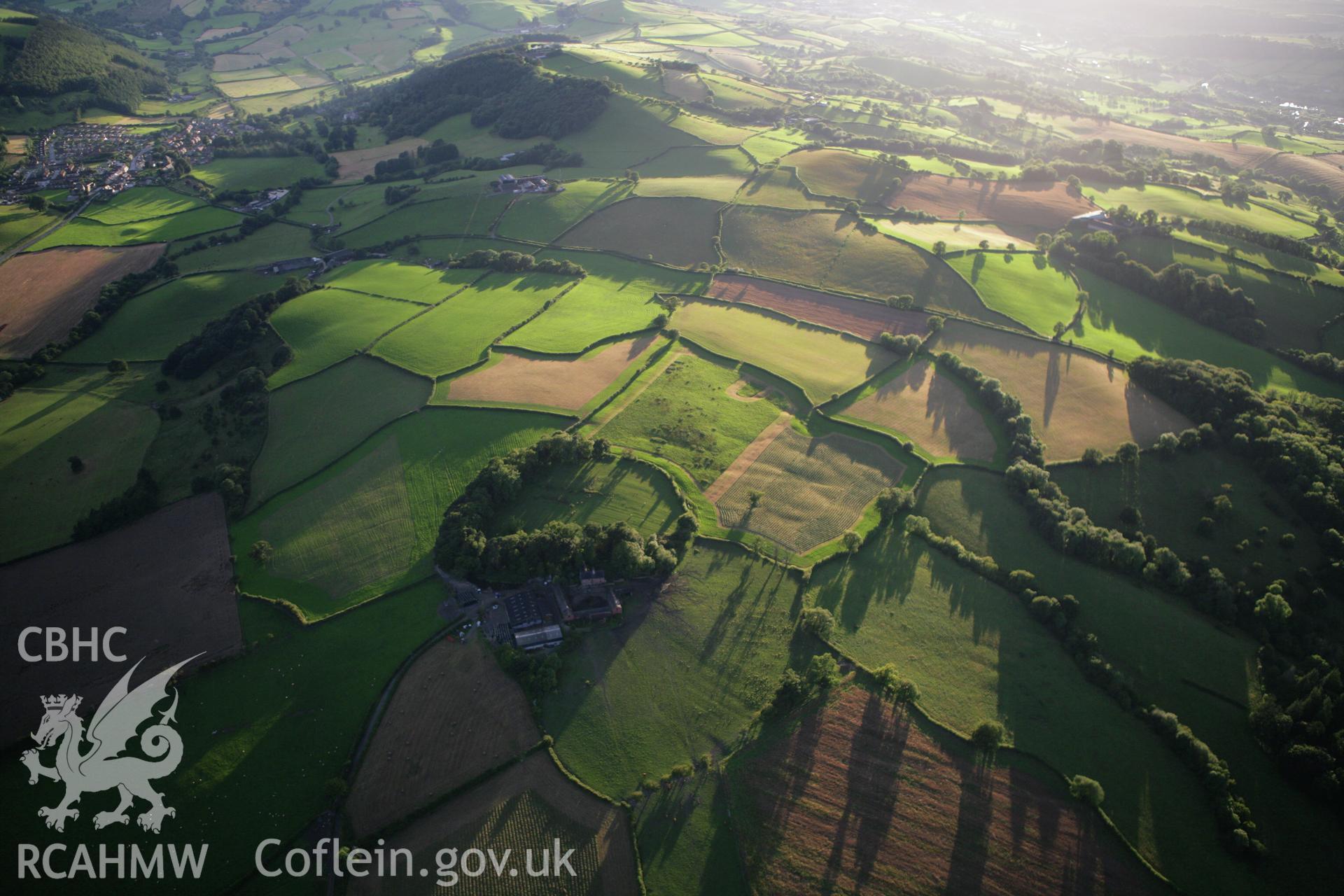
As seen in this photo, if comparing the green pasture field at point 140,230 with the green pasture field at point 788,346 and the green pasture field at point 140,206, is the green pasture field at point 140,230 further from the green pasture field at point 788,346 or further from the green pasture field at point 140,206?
the green pasture field at point 788,346

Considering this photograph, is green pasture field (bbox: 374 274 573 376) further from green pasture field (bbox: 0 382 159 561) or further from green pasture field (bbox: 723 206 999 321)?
green pasture field (bbox: 723 206 999 321)

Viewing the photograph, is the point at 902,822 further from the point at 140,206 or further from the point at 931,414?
the point at 140,206

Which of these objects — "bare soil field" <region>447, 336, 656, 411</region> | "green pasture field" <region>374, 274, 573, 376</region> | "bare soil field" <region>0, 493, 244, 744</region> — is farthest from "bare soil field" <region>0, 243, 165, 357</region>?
"bare soil field" <region>447, 336, 656, 411</region>

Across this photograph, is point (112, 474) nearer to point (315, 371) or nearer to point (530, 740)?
point (315, 371)

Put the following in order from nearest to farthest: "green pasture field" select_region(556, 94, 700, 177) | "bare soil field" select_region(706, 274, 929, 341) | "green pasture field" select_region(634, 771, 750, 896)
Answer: "green pasture field" select_region(634, 771, 750, 896), "bare soil field" select_region(706, 274, 929, 341), "green pasture field" select_region(556, 94, 700, 177)

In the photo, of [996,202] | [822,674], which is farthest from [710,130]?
[822,674]

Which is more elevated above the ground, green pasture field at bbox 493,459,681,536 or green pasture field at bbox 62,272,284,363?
green pasture field at bbox 493,459,681,536
